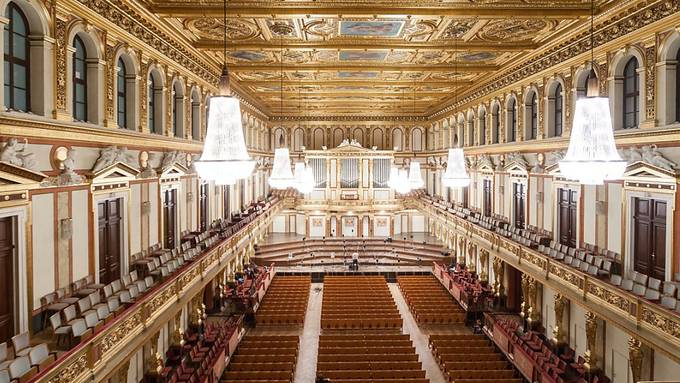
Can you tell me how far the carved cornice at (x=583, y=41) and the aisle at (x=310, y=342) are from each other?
1410 cm

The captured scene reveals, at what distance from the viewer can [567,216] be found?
17.8 meters

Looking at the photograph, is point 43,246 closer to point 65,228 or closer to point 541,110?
point 65,228

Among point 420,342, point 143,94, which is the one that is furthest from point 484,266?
point 143,94

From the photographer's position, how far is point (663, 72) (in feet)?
40.0


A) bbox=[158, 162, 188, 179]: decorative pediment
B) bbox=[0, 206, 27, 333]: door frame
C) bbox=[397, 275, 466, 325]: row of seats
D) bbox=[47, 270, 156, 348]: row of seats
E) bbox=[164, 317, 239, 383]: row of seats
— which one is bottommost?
bbox=[397, 275, 466, 325]: row of seats

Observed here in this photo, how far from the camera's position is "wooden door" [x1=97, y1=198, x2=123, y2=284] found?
40.2 feet

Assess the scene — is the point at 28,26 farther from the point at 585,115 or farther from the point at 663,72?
the point at 663,72

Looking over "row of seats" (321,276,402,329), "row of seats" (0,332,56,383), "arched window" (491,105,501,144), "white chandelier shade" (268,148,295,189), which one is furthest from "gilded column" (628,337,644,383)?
"arched window" (491,105,501,144)

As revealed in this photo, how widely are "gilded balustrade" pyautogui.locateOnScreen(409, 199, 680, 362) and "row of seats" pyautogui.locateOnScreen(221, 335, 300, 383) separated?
342 inches

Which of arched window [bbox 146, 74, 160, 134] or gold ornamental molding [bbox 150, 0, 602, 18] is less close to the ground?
gold ornamental molding [bbox 150, 0, 602, 18]

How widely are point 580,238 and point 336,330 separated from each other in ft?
34.7

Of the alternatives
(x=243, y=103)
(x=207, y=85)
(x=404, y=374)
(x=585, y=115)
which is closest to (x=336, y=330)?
(x=404, y=374)

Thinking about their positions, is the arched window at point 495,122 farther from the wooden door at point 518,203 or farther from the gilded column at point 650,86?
the gilded column at point 650,86

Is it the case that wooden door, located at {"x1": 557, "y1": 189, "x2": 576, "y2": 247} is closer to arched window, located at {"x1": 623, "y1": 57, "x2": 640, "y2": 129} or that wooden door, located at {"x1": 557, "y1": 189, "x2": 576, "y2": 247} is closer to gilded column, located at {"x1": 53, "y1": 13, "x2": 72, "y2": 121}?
arched window, located at {"x1": 623, "y1": 57, "x2": 640, "y2": 129}
